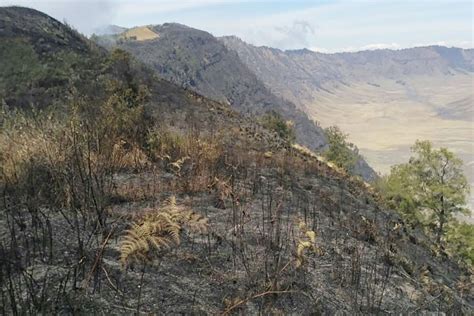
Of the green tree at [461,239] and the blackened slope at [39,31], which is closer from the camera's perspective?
the green tree at [461,239]

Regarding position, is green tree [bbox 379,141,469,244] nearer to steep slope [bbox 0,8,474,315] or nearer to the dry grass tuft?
steep slope [bbox 0,8,474,315]

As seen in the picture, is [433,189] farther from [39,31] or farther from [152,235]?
[152,235]

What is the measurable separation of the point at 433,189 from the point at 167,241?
103ft

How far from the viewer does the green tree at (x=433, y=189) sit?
33719 mm

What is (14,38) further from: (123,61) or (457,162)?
(457,162)

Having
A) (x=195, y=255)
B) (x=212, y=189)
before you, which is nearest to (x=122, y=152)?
(x=212, y=189)

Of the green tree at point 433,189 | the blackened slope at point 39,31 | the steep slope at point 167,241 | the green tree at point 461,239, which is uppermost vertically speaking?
the blackened slope at point 39,31

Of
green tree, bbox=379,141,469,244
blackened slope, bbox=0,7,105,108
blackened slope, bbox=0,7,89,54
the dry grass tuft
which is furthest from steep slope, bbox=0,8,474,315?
blackened slope, bbox=0,7,89,54

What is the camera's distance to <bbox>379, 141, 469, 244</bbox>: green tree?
33.7m

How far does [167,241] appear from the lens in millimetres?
6191

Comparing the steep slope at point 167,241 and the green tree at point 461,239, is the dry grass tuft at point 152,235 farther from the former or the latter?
the green tree at point 461,239

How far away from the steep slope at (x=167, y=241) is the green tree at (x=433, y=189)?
2430 cm

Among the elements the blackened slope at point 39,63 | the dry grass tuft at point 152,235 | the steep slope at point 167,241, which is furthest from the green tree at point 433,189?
the dry grass tuft at point 152,235

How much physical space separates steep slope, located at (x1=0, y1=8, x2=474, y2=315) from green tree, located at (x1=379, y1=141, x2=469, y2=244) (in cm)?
2430
